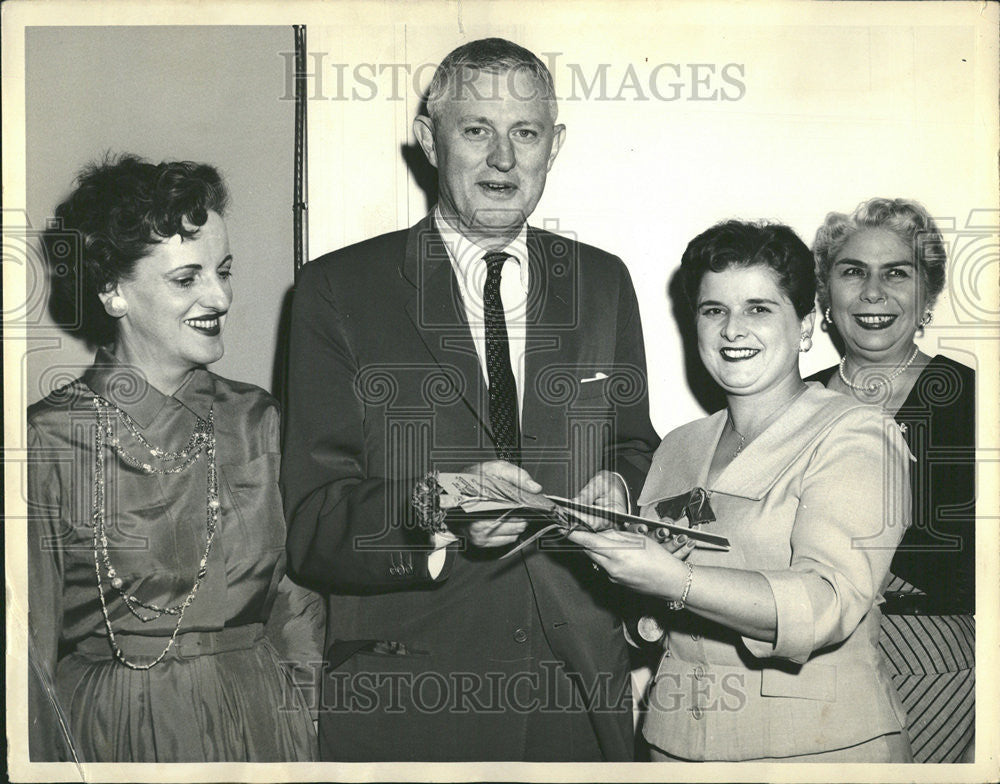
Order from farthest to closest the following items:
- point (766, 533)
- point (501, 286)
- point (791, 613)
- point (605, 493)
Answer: point (501, 286), point (605, 493), point (766, 533), point (791, 613)

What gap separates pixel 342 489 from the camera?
1.98m

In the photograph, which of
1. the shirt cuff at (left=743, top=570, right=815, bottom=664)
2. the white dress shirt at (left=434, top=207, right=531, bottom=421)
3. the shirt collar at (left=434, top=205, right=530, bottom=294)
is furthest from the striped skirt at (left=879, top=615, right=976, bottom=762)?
the shirt collar at (left=434, top=205, right=530, bottom=294)

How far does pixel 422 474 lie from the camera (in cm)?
201

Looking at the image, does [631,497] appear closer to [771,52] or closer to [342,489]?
[342,489]

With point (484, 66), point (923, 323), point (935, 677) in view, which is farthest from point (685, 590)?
point (484, 66)

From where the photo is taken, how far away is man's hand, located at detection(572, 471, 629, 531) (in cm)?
193

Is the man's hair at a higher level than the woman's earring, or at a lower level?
higher

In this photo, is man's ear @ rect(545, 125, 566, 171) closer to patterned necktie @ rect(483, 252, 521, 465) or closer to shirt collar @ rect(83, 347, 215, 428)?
patterned necktie @ rect(483, 252, 521, 465)

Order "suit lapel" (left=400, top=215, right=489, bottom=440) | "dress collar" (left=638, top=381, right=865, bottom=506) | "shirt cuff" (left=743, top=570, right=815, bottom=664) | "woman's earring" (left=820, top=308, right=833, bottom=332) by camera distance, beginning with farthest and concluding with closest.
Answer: "woman's earring" (left=820, top=308, right=833, bottom=332)
"suit lapel" (left=400, top=215, right=489, bottom=440)
"dress collar" (left=638, top=381, right=865, bottom=506)
"shirt cuff" (left=743, top=570, right=815, bottom=664)

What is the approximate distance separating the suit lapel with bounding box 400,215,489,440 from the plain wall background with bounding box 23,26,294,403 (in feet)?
1.00

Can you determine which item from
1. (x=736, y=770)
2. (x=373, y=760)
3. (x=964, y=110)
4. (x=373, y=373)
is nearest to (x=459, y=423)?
(x=373, y=373)

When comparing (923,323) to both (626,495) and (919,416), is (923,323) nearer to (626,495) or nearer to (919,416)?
(919,416)

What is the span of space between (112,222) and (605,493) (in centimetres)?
109

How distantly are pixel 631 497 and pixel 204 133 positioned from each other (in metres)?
1.11
